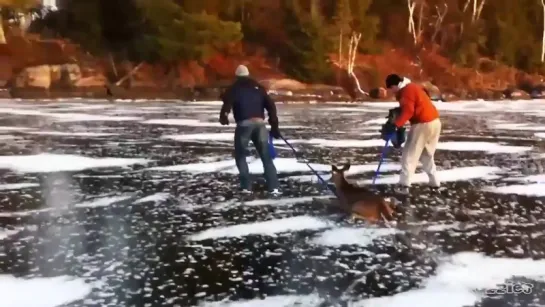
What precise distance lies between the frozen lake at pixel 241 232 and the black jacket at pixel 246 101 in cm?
93

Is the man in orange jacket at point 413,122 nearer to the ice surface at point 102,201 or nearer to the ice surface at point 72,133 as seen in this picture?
the ice surface at point 102,201

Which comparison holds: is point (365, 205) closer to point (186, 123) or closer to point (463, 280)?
point (463, 280)

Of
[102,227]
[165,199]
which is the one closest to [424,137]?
[165,199]

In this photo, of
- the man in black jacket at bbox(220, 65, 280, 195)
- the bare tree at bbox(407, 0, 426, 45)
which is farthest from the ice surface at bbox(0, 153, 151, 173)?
the bare tree at bbox(407, 0, 426, 45)

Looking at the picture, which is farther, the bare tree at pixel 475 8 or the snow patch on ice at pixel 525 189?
the bare tree at pixel 475 8

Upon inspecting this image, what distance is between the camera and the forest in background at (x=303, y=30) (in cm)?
2861

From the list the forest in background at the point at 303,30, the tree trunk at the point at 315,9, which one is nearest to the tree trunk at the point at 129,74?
the forest in background at the point at 303,30

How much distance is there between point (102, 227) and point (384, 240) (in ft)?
8.40

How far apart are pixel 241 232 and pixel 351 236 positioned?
0.98 m

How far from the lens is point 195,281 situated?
474 cm

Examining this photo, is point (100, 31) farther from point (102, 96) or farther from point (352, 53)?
point (352, 53)

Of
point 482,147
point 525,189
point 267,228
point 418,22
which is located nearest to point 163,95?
point 418,22

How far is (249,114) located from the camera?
7719mm

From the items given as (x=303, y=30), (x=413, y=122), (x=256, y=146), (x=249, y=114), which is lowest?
(x=256, y=146)
